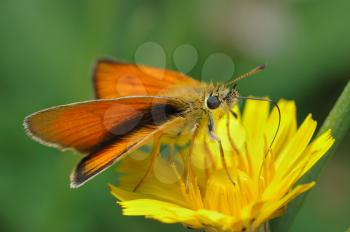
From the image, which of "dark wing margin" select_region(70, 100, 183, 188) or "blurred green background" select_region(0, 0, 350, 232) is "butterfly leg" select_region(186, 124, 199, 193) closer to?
"dark wing margin" select_region(70, 100, 183, 188)

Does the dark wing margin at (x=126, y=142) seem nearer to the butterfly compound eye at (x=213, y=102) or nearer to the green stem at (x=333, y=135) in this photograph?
the butterfly compound eye at (x=213, y=102)

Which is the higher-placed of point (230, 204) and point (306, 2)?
point (306, 2)

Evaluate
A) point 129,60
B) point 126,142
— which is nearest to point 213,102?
point 126,142

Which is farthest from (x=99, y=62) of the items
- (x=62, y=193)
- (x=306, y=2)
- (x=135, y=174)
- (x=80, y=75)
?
(x=306, y=2)

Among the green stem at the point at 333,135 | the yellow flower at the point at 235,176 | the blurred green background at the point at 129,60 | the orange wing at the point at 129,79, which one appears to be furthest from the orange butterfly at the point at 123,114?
the blurred green background at the point at 129,60

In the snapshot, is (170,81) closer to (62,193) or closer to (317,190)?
(62,193)

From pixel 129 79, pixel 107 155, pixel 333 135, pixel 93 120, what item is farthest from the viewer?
pixel 129 79

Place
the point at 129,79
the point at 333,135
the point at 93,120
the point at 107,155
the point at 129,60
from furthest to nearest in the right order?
the point at 129,60 < the point at 129,79 < the point at 93,120 < the point at 107,155 < the point at 333,135

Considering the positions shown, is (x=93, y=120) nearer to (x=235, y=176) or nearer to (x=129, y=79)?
(x=129, y=79)
